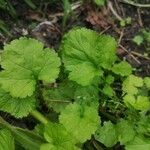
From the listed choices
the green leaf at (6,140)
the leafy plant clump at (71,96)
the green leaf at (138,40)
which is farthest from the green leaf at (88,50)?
the green leaf at (138,40)

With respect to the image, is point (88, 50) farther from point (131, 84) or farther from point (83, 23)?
point (83, 23)

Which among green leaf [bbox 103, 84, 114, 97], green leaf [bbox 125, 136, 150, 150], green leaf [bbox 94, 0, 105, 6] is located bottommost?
green leaf [bbox 125, 136, 150, 150]

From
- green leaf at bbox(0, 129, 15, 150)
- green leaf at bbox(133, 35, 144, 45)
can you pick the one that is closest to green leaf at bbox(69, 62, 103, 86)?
green leaf at bbox(0, 129, 15, 150)

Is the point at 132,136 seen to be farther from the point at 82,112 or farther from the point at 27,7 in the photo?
the point at 27,7

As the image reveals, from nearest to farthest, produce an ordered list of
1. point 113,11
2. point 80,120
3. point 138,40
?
point 80,120 < point 138,40 < point 113,11

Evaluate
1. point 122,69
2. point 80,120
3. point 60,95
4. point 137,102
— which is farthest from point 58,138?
point 122,69

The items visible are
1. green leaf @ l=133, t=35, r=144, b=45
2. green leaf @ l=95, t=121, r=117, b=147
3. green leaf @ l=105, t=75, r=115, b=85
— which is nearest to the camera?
green leaf @ l=95, t=121, r=117, b=147

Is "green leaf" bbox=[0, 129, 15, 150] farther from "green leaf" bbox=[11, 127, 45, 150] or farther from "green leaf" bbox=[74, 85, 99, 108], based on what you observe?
"green leaf" bbox=[74, 85, 99, 108]
